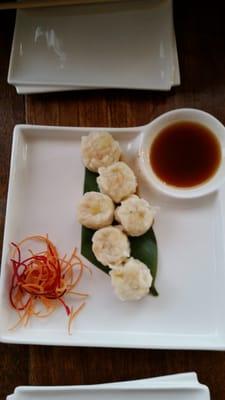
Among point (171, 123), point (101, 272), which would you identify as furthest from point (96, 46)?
point (101, 272)

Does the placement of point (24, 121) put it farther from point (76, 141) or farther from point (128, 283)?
point (128, 283)

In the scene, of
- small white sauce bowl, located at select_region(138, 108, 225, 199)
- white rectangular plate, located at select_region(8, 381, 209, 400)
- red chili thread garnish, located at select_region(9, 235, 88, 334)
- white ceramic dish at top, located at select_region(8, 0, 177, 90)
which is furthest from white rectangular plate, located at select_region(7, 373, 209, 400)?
white ceramic dish at top, located at select_region(8, 0, 177, 90)

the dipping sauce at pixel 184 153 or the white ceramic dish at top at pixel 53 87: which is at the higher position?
the white ceramic dish at top at pixel 53 87

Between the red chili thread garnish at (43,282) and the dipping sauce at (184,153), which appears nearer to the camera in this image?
the red chili thread garnish at (43,282)

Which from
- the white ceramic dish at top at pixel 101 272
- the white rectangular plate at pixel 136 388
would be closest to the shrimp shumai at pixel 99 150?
the white ceramic dish at top at pixel 101 272

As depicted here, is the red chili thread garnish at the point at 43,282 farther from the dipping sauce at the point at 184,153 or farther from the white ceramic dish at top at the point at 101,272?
the dipping sauce at the point at 184,153
